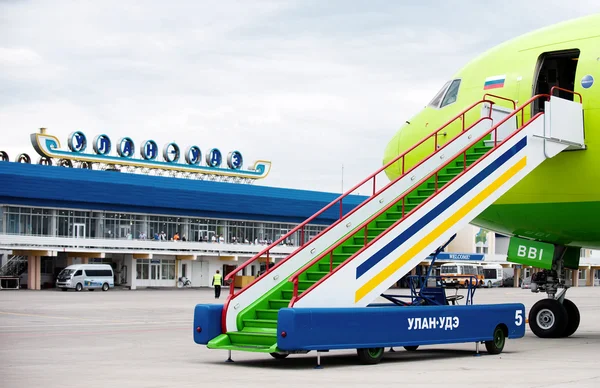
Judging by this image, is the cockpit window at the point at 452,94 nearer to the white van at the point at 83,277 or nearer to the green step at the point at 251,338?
the green step at the point at 251,338

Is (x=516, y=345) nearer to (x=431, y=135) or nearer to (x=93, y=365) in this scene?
(x=431, y=135)

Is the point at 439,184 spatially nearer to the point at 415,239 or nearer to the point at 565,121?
the point at 415,239

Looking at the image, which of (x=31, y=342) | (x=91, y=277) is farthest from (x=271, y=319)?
(x=91, y=277)

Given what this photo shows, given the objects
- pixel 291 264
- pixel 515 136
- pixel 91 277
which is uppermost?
pixel 515 136

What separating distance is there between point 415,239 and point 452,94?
5932 mm

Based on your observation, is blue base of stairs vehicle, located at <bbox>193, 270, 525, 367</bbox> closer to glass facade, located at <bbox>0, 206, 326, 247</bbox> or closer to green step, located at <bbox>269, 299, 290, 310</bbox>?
green step, located at <bbox>269, 299, 290, 310</bbox>

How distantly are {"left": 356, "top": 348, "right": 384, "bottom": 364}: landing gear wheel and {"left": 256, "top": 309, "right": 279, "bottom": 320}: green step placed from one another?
1.61 m

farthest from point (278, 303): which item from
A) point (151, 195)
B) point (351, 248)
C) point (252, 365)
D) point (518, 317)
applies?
point (151, 195)

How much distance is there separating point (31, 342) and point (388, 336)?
8.96 m

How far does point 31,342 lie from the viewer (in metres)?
19.7

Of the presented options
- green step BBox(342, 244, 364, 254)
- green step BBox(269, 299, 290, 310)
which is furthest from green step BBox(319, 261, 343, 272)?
green step BBox(269, 299, 290, 310)

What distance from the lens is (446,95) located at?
68.3 feet

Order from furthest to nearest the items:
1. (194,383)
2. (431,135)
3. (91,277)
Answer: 1. (91,277)
2. (431,135)
3. (194,383)

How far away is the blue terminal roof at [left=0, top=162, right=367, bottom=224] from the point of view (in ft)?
221
